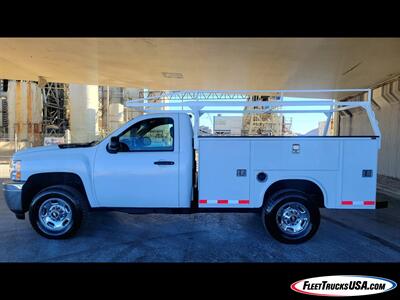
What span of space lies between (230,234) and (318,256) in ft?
4.80

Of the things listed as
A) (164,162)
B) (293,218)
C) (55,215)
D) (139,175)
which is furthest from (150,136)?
(293,218)

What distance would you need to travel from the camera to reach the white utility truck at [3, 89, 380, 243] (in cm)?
449

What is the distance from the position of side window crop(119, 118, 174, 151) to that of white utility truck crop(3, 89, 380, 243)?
2cm

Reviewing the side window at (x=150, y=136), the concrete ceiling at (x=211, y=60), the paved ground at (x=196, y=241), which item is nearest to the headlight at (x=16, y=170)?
the paved ground at (x=196, y=241)

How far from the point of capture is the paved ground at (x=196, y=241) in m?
4.13

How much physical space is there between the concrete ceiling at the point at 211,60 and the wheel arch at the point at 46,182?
3768 millimetres

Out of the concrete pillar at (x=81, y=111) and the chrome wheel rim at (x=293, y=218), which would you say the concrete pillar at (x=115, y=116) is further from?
the chrome wheel rim at (x=293, y=218)

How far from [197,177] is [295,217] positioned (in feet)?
5.50

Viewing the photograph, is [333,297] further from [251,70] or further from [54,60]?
[54,60]

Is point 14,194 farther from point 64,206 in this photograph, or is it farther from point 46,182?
point 64,206

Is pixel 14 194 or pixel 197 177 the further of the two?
pixel 197 177

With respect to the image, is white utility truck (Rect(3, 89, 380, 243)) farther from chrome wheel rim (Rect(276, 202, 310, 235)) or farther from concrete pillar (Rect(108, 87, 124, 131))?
concrete pillar (Rect(108, 87, 124, 131))

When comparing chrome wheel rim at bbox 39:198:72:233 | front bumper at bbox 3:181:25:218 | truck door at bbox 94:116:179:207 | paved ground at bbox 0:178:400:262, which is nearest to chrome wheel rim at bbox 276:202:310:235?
paved ground at bbox 0:178:400:262

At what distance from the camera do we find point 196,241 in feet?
15.5
